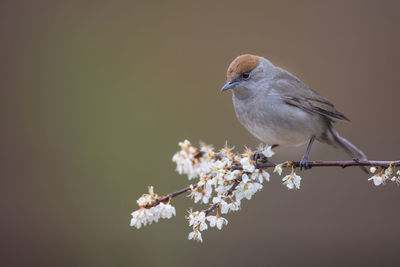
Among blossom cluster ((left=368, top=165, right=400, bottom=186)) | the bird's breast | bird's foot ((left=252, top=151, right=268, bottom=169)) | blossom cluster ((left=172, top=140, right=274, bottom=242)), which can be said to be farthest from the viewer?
the bird's breast

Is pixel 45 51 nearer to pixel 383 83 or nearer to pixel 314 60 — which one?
pixel 314 60

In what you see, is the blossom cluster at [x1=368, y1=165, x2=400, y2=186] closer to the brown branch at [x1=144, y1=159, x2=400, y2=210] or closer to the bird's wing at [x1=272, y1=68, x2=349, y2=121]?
the brown branch at [x1=144, y1=159, x2=400, y2=210]

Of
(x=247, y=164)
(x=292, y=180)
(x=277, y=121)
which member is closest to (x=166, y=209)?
(x=247, y=164)

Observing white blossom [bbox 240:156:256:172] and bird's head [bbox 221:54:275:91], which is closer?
white blossom [bbox 240:156:256:172]

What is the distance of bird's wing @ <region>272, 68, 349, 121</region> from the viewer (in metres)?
3.10

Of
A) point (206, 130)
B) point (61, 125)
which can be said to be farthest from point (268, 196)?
point (61, 125)

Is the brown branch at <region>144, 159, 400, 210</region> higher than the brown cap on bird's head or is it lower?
lower

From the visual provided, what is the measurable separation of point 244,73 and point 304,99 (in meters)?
0.47

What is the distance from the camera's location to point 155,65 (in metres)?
6.05

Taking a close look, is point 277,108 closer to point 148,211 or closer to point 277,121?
point 277,121

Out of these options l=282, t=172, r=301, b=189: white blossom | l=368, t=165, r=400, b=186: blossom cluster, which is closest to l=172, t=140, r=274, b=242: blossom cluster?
l=282, t=172, r=301, b=189: white blossom

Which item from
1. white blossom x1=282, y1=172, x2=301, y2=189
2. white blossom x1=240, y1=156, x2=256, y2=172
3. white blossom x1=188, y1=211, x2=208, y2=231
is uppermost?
white blossom x1=240, y1=156, x2=256, y2=172

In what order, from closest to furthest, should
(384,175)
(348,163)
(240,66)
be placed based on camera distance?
(384,175) < (348,163) < (240,66)

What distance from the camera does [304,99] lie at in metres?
Answer: 3.18
